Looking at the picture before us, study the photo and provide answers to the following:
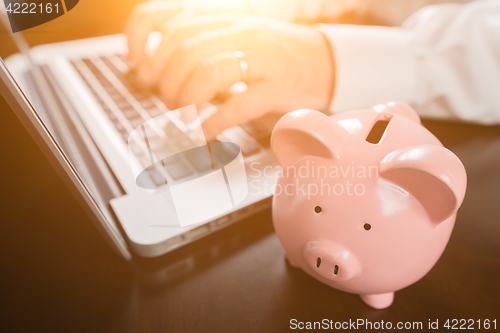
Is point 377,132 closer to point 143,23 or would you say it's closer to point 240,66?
point 240,66

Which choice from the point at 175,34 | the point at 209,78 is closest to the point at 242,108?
the point at 209,78

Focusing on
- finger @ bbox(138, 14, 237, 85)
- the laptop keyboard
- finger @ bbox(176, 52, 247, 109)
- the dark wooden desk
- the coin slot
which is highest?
finger @ bbox(138, 14, 237, 85)

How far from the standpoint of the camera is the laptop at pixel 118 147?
240 millimetres

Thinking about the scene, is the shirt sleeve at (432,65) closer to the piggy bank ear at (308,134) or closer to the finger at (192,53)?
the finger at (192,53)

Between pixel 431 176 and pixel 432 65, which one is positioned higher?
pixel 431 176

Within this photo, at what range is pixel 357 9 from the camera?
79cm

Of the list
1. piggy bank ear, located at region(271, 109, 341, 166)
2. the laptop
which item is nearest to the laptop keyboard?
the laptop

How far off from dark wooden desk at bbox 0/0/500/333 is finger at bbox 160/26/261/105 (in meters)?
0.19

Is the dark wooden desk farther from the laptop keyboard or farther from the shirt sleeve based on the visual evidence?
the shirt sleeve

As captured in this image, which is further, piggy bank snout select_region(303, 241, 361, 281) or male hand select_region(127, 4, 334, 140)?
male hand select_region(127, 4, 334, 140)

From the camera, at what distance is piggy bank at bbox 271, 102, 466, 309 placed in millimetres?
209

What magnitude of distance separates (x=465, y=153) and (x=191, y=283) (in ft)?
1.31

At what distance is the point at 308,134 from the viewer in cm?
21

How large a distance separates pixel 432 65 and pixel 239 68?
1.08ft
